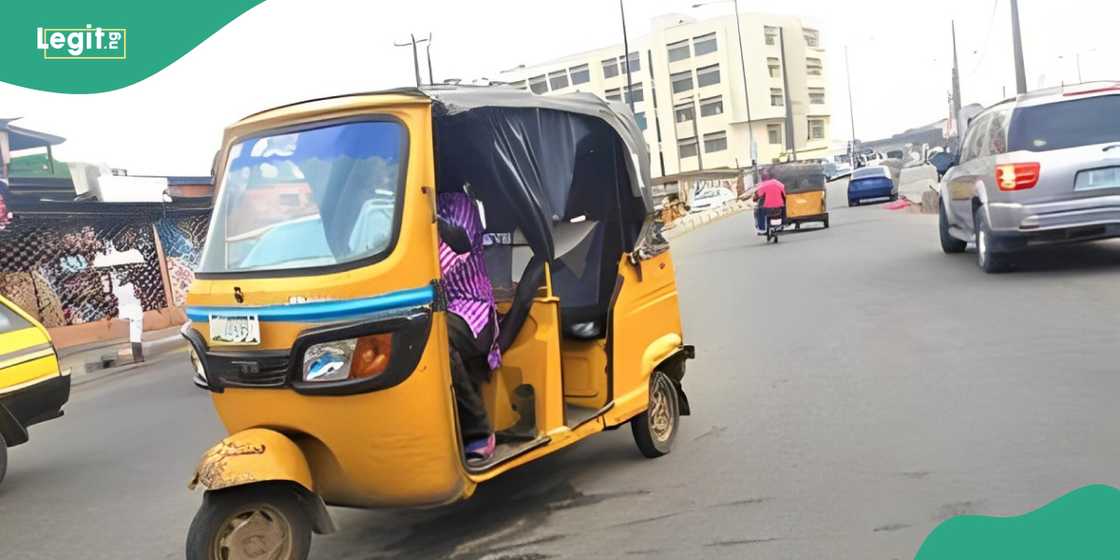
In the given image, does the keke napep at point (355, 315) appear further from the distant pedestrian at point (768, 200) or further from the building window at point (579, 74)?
the building window at point (579, 74)

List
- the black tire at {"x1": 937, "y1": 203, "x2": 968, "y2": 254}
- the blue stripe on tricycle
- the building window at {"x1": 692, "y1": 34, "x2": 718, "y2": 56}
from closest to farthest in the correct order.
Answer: the blue stripe on tricycle → the black tire at {"x1": 937, "y1": 203, "x2": 968, "y2": 254} → the building window at {"x1": 692, "y1": 34, "x2": 718, "y2": 56}

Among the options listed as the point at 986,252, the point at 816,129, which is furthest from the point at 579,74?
the point at 986,252

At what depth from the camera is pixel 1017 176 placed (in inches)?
393

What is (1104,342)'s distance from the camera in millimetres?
7078

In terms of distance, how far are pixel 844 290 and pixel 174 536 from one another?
871 cm

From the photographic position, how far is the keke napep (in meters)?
3.73

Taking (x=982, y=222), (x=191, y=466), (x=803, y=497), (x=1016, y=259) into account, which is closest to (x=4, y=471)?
(x=191, y=466)

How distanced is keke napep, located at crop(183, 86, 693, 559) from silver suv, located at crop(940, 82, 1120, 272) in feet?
23.4

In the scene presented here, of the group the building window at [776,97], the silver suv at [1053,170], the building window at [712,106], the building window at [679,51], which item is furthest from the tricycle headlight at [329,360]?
the building window at [679,51]

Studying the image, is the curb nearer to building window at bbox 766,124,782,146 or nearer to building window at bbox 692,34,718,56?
building window at bbox 766,124,782,146

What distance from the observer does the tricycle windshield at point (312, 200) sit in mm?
3898

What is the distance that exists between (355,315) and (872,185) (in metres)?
31.7

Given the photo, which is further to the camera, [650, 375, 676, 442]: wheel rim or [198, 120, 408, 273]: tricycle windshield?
[650, 375, 676, 442]: wheel rim

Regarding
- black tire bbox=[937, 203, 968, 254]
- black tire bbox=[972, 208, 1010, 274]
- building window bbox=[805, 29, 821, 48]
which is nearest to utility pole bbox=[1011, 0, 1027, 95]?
black tire bbox=[937, 203, 968, 254]
